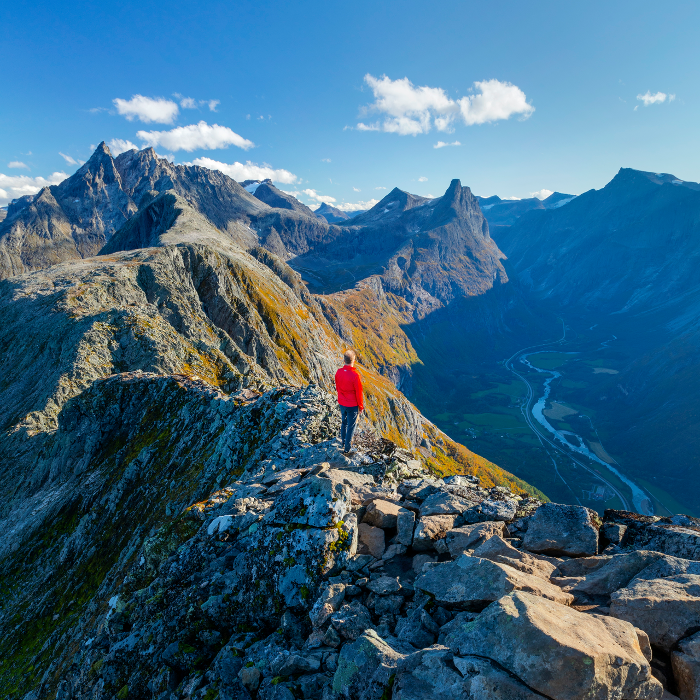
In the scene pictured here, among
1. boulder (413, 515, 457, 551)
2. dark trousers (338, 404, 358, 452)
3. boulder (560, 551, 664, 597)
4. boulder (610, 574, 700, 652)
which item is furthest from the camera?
dark trousers (338, 404, 358, 452)

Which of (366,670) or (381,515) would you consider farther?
(381,515)

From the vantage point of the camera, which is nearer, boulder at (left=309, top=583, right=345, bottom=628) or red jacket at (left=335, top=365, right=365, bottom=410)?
boulder at (left=309, top=583, right=345, bottom=628)

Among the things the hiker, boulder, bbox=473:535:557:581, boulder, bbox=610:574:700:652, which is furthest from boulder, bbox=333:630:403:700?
the hiker

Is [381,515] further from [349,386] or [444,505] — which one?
[349,386]

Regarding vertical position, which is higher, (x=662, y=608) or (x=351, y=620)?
(x=662, y=608)

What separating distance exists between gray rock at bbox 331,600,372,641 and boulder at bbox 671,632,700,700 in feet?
21.4

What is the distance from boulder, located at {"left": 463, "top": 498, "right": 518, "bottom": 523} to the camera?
45.6 ft

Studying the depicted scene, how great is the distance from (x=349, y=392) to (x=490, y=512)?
8.15m

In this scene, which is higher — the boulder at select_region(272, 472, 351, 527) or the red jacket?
the red jacket

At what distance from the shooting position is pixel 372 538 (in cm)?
1316

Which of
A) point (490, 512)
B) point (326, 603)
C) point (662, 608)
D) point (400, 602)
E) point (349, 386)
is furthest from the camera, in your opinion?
point (349, 386)

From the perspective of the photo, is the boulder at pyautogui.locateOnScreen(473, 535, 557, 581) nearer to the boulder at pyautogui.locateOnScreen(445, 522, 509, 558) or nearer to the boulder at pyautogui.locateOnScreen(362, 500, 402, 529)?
the boulder at pyautogui.locateOnScreen(445, 522, 509, 558)

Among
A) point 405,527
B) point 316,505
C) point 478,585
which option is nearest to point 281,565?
point 316,505

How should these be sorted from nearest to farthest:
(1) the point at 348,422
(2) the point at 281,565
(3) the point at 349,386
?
(2) the point at 281,565
(3) the point at 349,386
(1) the point at 348,422
